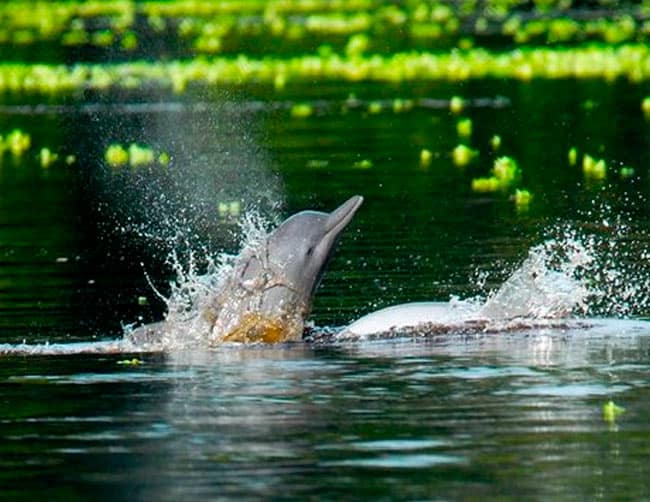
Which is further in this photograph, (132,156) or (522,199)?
(132,156)

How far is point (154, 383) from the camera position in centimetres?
1254

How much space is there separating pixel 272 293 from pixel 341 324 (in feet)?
2.79

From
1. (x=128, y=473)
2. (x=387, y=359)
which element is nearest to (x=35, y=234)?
(x=387, y=359)

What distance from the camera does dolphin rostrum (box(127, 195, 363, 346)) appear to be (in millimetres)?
14195

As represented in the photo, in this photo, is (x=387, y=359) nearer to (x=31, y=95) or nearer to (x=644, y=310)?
(x=644, y=310)

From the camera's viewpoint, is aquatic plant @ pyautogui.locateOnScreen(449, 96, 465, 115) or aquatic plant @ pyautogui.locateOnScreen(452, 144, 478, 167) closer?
aquatic plant @ pyautogui.locateOnScreen(452, 144, 478, 167)

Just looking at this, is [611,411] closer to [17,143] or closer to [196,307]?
[196,307]

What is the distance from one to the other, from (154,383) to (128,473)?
8.06 feet

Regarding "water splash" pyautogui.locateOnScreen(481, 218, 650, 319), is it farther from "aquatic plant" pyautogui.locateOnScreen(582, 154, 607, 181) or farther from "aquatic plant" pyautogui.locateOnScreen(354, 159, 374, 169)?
"aquatic plant" pyautogui.locateOnScreen(354, 159, 374, 169)

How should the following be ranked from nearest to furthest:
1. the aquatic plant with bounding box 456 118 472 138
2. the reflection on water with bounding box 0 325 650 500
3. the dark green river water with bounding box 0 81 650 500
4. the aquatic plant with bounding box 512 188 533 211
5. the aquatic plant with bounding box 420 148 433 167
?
the reflection on water with bounding box 0 325 650 500 < the dark green river water with bounding box 0 81 650 500 < the aquatic plant with bounding box 512 188 533 211 < the aquatic plant with bounding box 420 148 433 167 < the aquatic plant with bounding box 456 118 472 138

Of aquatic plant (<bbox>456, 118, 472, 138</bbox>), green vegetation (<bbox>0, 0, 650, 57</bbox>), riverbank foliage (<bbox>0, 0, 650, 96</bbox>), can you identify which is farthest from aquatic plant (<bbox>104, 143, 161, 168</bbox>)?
green vegetation (<bbox>0, 0, 650, 57</bbox>)

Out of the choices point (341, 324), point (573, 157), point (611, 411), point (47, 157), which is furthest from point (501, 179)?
point (611, 411)

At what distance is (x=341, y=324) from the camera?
14938mm

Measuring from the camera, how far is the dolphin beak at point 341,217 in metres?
14.2
